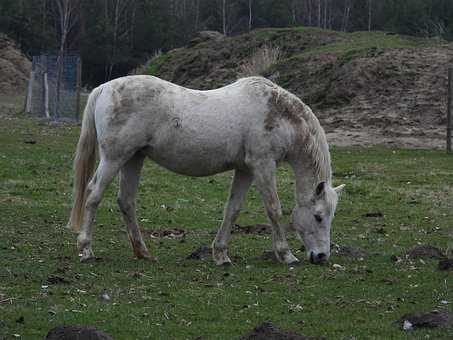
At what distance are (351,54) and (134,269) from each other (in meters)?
23.4

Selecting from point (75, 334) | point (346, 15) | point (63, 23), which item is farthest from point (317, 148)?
point (346, 15)

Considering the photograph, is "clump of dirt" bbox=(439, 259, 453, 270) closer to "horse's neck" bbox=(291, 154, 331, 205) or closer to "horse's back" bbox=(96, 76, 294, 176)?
"horse's neck" bbox=(291, 154, 331, 205)

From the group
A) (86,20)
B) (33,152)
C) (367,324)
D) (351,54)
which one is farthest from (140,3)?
(367,324)

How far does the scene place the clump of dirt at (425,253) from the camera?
387 inches

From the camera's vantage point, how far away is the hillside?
26.0 m

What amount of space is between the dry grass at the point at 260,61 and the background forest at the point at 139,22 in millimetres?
13656

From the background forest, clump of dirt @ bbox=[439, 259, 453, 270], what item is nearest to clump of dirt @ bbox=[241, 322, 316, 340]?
clump of dirt @ bbox=[439, 259, 453, 270]

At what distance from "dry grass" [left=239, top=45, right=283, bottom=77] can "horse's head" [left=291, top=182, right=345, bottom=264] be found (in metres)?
24.5

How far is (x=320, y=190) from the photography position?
9.59 m

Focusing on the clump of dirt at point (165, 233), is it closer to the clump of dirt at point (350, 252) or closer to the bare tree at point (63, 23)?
the clump of dirt at point (350, 252)

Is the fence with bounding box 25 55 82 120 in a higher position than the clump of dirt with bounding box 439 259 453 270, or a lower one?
lower

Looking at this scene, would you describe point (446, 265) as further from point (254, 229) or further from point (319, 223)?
point (254, 229)

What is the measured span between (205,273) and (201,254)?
105 centimetres

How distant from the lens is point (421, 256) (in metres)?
→ 9.84
